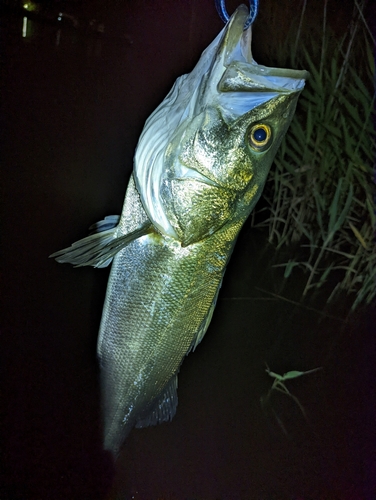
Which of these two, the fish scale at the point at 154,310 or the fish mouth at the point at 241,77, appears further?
the fish scale at the point at 154,310

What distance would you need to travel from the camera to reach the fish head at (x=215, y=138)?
0.62 m

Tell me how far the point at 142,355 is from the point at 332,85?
861 mm

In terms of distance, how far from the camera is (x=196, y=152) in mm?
662

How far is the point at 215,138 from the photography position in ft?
2.17

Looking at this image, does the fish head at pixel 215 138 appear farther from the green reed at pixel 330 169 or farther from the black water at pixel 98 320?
the green reed at pixel 330 169

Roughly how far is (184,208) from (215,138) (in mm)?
130

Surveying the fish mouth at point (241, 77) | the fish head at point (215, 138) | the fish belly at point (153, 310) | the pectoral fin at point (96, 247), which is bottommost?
the fish belly at point (153, 310)

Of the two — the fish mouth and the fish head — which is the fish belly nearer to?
the fish head

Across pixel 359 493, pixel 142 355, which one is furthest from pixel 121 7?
pixel 359 493

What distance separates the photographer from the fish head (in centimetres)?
62

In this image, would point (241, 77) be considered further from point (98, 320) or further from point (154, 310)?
point (98, 320)

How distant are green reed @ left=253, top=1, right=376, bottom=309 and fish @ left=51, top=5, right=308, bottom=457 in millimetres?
415

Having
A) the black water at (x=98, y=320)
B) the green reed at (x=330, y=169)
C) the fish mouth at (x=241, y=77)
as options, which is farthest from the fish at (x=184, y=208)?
the green reed at (x=330, y=169)

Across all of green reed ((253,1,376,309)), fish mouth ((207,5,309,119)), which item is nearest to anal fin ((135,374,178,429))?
green reed ((253,1,376,309))
